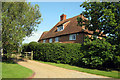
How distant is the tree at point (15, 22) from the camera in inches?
486

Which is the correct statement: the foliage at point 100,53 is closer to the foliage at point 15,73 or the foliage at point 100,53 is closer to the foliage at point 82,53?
the foliage at point 82,53

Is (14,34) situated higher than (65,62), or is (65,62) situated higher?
(14,34)

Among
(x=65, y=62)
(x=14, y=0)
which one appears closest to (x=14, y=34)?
(x=14, y=0)

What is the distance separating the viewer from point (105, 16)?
12.7m

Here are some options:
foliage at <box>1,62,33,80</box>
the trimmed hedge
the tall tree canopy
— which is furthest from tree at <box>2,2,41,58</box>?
the tall tree canopy

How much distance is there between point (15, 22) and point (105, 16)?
1164 cm

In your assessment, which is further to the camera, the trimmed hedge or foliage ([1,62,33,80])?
the trimmed hedge

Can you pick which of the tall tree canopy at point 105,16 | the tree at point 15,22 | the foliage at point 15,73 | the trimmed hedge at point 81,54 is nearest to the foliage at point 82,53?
the trimmed hedge at point 81,54

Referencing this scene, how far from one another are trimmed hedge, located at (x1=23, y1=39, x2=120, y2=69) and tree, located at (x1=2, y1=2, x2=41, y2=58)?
554 centimetres

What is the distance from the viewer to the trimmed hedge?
12.5 m

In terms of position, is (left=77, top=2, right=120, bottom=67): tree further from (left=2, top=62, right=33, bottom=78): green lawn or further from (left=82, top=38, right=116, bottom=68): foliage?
(left=2, top=62, right=33, bottom=78): green lawn

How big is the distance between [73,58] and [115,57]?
6196 millimetres

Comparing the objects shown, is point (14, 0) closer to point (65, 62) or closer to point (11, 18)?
point (11, 18)

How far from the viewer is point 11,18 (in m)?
13.2
